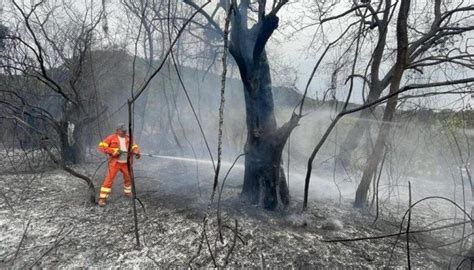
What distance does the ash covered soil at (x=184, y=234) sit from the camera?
418cm

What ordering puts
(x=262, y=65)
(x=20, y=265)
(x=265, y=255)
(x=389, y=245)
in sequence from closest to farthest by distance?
1. (x=20, y=265)
2. (x=265, y=255)
3. (x=389, y=245)
4. (x=262, y=65)

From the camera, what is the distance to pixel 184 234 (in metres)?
4.87

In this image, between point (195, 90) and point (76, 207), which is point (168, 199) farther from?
point (195, 90)

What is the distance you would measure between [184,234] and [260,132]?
2539 millimetres

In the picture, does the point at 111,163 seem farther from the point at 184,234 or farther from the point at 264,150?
the point at 264,150

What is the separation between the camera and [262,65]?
6.30 metres

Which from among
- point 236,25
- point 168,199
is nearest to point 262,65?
point 236,25

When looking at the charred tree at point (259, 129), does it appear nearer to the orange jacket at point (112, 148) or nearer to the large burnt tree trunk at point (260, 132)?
the large burnt tree trunk at point (260, 132)

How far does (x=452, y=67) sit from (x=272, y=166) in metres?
4.53

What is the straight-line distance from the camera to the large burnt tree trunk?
604 cm

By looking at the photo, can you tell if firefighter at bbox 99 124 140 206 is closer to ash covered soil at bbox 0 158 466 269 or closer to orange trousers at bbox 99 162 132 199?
orange trousers at bbox 99 162 132 199

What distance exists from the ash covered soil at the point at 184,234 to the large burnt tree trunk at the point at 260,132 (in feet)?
1.38

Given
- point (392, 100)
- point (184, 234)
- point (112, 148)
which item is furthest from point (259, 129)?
point (112, 148)

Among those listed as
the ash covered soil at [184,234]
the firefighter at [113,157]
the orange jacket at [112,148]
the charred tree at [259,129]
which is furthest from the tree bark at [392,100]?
the orange jacket at [112,148]
